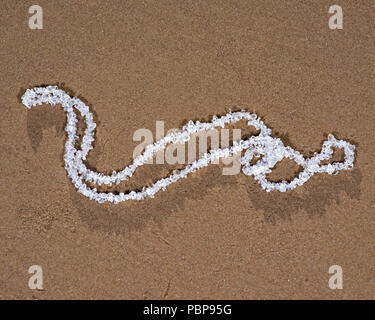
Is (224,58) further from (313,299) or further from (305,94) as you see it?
(313,299)

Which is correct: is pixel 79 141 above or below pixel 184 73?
below

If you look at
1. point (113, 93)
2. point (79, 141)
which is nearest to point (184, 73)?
point (113, 93)

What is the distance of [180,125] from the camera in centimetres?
272

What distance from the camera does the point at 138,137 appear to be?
2725mm

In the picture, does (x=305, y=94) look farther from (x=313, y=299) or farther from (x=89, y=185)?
(x=89, y=185)

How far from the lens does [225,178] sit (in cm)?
270

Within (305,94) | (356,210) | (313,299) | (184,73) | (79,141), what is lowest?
(313,299)

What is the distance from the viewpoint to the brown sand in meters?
2.68

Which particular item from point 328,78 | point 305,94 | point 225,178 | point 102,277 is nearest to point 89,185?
point 102,277

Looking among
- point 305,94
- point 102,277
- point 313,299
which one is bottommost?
point 313,299

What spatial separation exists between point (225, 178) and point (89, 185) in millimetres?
962

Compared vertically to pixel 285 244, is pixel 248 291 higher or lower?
lower

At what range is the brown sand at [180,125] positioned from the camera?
2.68m

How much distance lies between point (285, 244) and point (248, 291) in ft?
1.37
